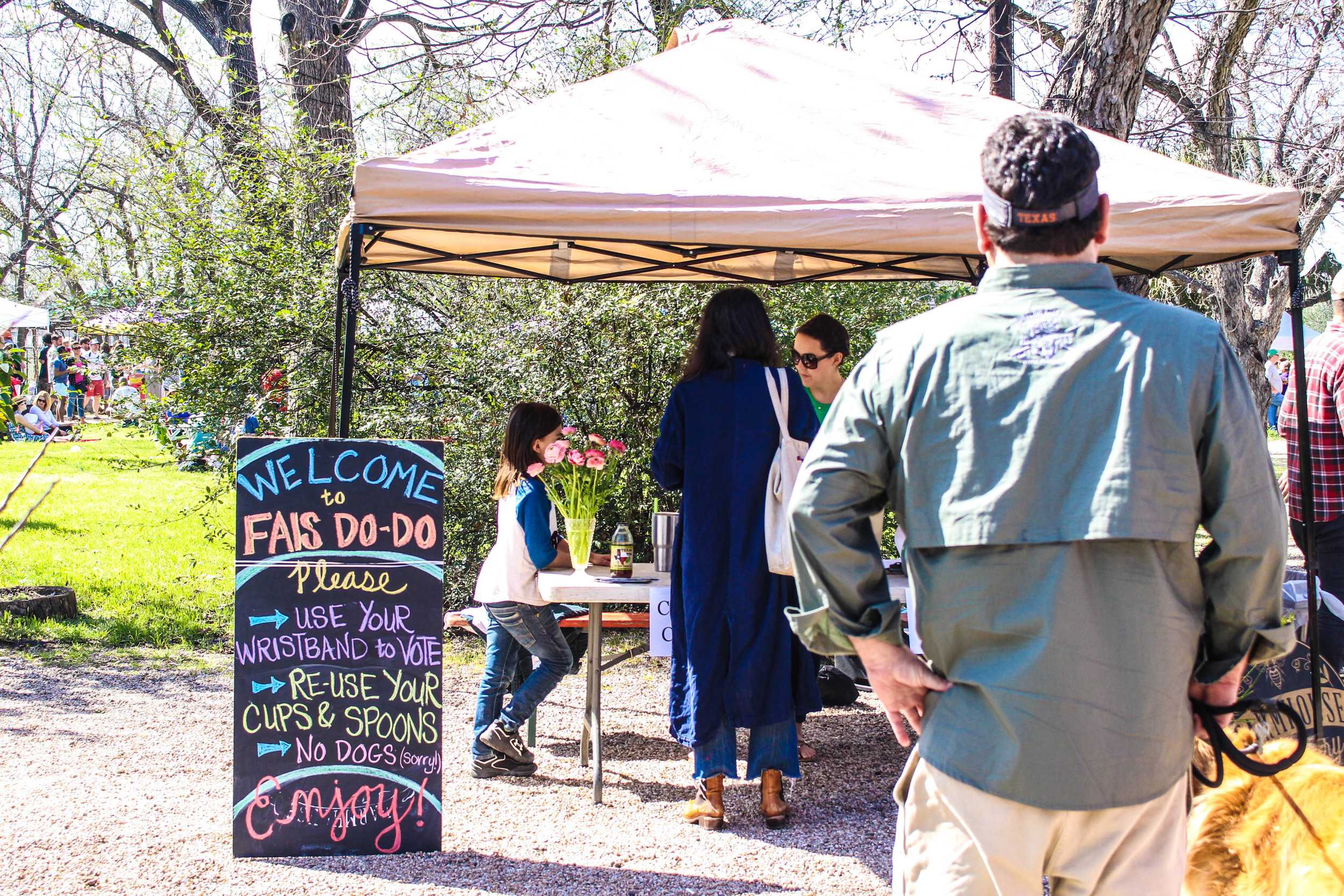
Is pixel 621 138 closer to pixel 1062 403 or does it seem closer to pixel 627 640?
pixel 1062 403

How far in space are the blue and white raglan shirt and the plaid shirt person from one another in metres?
2.86

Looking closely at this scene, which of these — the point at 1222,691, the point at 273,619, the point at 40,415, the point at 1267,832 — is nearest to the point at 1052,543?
Answer: the point at 1222,691

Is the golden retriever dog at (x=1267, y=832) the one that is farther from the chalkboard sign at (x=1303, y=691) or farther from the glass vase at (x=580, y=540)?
the glass vase at (x=580, y=540)

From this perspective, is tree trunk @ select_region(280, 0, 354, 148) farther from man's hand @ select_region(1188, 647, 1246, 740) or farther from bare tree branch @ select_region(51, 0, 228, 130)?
man's hand @ select_region(1188, 647, 1246, 740)

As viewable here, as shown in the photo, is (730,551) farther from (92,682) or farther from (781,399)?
(92,682)

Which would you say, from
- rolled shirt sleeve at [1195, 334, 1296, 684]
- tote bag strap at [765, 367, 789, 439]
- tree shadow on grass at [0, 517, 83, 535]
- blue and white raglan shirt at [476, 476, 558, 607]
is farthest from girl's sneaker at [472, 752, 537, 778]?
tree shadow on grass at [0, 517, 83, 535]

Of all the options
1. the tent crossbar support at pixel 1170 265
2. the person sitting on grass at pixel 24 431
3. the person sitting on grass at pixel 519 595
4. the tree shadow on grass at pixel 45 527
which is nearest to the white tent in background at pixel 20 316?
the tree shadow on grass at pixel 45 527

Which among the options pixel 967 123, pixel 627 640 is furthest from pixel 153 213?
pixel 967 123

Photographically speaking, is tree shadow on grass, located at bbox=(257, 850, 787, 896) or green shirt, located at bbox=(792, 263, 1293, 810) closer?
green shirt, located at bbox=(792, 263, 1293, 810)

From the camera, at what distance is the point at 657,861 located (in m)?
3.77

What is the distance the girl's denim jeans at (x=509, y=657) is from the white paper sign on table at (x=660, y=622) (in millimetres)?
390

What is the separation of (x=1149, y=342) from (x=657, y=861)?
273cm

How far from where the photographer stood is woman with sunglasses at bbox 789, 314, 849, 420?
15.7 feet

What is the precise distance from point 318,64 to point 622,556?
690 centimetres
